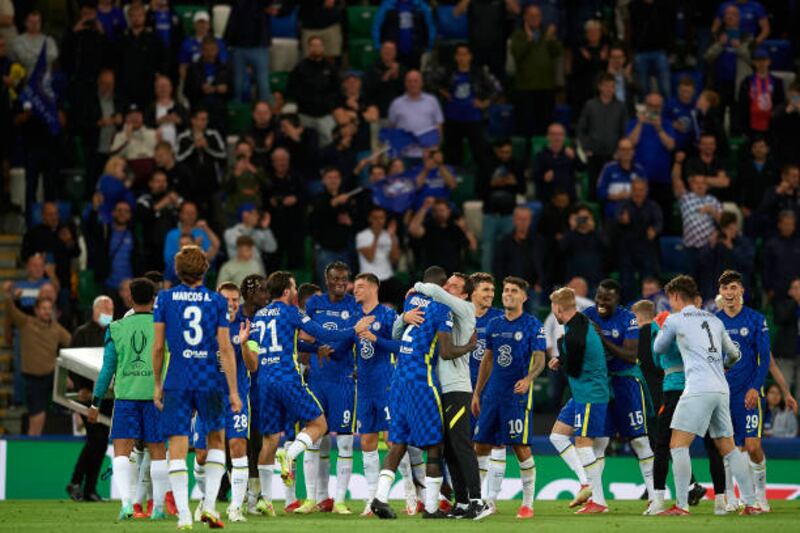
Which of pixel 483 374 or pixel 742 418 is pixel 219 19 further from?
pixel 742 418

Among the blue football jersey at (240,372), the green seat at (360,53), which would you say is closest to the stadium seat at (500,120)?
the green seat at (360,53)

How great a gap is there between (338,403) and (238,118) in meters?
12.2

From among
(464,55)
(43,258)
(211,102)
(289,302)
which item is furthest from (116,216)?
(289,302)

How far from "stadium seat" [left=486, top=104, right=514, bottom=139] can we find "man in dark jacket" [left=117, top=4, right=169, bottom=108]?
5.93 metres

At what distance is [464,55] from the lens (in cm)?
2831

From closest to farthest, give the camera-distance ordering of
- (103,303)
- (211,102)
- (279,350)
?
(279,350)
(103,303)
(211,102)

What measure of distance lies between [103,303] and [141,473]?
393 cm

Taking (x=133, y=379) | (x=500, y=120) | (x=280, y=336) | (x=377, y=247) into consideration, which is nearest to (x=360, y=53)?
(x=500, y=120)

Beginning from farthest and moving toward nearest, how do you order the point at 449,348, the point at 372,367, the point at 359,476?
the point at 359,476, the point at 372,367, the point at 449,348

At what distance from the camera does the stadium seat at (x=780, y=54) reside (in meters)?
31.7

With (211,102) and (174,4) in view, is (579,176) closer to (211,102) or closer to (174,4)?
(211,102)

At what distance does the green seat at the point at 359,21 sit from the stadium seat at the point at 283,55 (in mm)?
1170

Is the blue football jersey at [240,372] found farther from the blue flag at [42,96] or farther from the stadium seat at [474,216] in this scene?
the blue flag at [42,96]

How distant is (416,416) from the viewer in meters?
16.5
